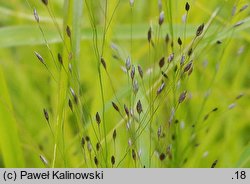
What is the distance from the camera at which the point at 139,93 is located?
3.23 feet

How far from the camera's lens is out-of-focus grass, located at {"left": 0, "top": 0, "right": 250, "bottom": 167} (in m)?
0.96

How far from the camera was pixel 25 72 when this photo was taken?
144cm

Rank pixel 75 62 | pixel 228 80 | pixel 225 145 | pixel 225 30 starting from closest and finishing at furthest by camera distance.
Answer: pixel 75 62, pixel 225 30, pixel 225 145, pixel 228 80

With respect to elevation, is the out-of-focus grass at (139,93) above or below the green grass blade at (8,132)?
above

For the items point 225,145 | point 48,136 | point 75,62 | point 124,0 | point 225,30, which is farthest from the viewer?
point 124,0

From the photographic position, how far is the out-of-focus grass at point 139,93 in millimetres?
962

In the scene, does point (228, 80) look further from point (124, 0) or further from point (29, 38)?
point (29, 38)

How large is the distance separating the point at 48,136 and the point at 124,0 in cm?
60

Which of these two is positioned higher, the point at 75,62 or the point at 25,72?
the point at 25,72

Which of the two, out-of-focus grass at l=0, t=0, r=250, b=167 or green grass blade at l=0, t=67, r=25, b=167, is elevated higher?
out-of-focus grass at l=0, t=0, r=250, b=167
